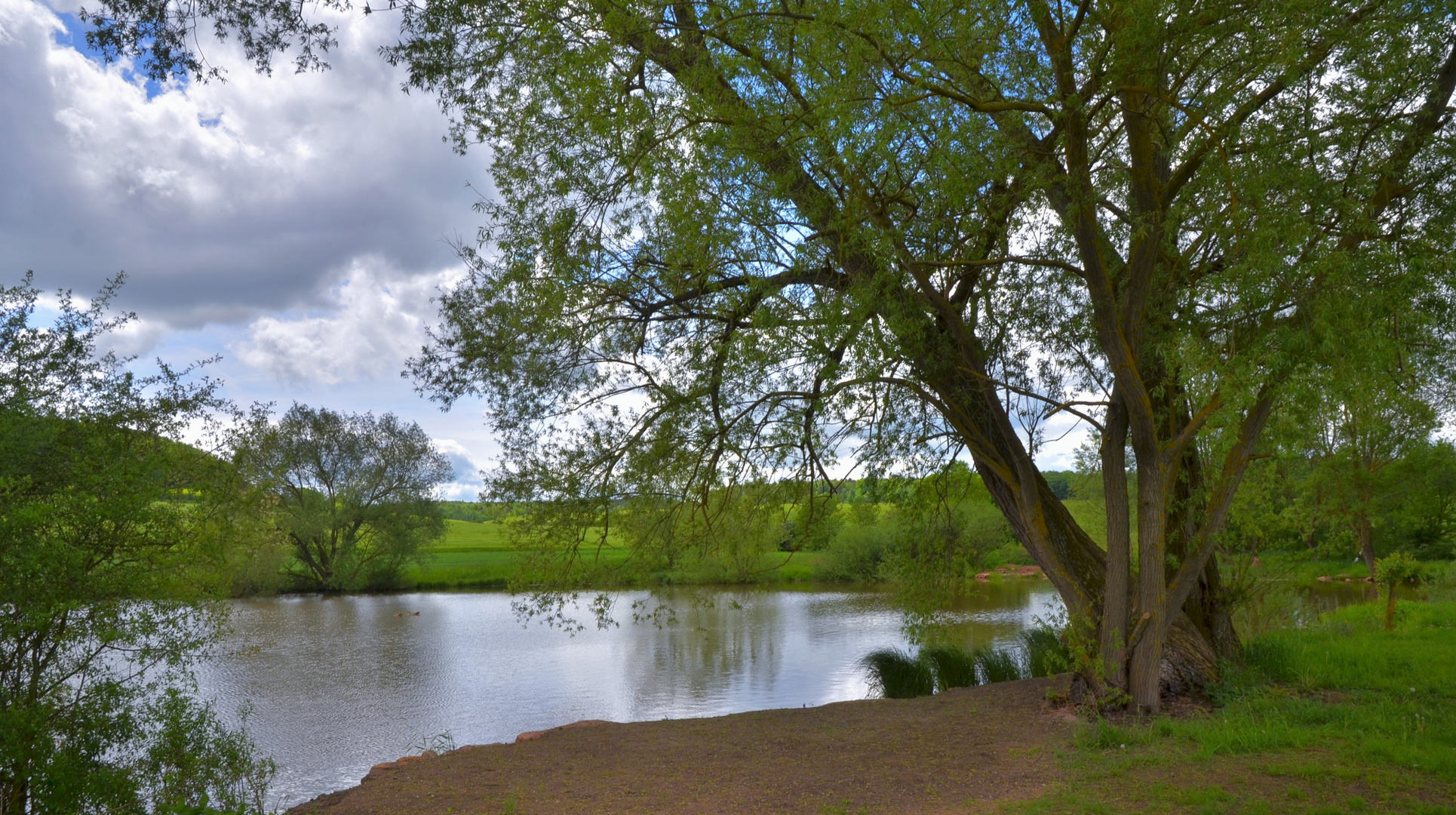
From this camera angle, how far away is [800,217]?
775cm

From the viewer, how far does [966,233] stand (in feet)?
25.4

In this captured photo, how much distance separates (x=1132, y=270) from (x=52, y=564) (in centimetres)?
850

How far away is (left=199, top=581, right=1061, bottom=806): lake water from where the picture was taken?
11773 millimetres

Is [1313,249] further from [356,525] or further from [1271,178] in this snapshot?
[356,525]

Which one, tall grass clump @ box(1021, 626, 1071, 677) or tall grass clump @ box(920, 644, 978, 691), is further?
tall grass clump @ box(920, 644, 978, 691)

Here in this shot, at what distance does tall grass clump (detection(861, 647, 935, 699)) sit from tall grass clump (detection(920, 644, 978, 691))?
0.09 meters

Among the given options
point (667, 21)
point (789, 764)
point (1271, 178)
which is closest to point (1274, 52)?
point (1271, 178)

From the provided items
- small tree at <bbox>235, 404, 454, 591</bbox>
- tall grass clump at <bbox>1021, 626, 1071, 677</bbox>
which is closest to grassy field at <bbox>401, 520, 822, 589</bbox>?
small tree at <bbox>235, 404, 454, 591</bbox>

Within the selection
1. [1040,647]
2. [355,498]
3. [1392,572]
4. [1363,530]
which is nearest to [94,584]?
[1040,647]

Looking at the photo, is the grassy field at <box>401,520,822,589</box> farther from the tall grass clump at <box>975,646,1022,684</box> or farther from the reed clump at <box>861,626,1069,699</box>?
the tall grass clump at <box>975,646,1022,684</box>

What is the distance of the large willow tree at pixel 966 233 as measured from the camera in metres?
5.95

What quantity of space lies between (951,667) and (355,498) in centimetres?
2747

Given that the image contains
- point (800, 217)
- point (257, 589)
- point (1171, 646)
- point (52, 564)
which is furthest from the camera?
point (257, 589)

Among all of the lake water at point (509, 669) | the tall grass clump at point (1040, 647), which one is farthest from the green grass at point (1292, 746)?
the lake water at point (509, 669)
